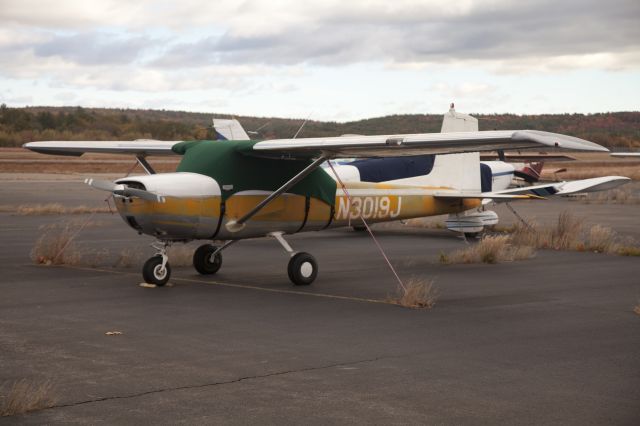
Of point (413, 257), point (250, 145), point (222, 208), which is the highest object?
point (250, 145)

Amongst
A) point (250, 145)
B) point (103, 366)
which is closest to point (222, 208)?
point (250, 145)

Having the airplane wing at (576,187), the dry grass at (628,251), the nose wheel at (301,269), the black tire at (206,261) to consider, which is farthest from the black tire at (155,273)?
the dry grass at (628,251)

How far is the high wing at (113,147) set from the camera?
16375mm

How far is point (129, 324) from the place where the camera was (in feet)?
33.9

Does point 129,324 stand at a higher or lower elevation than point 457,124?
lower

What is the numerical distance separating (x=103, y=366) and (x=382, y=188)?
8906 millimetres

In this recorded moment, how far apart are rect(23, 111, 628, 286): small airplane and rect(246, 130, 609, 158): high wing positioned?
0.01 m

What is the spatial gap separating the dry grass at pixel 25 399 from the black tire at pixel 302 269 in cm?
691

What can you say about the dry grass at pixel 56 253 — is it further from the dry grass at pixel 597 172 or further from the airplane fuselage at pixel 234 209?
the dry grass at pixel 597 172

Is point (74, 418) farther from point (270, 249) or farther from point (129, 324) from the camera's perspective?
point (270, 249)

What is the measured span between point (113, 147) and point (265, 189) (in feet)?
12.5

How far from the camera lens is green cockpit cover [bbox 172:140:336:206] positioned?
1401cm

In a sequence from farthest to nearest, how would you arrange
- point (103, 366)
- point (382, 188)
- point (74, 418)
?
point (382, 188) → point (103, 366) → point (74, 418)

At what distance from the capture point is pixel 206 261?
15.0 m
